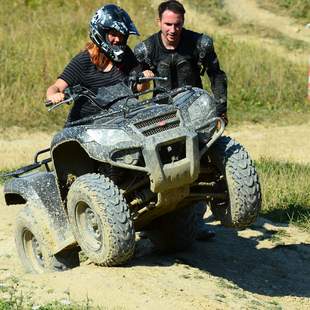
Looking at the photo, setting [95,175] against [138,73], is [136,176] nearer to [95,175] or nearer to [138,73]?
[95,175]

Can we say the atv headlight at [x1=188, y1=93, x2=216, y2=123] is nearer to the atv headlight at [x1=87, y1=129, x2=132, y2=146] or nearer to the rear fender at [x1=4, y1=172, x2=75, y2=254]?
the atv headlight at [x1=87, y1=129, x2=132, y2=146]

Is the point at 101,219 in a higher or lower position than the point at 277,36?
higher

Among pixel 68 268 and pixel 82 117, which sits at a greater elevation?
pixel 82 117

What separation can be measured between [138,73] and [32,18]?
534 inches

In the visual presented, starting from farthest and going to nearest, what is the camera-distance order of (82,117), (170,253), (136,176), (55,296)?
(170,253)
(82,117)
(136,176)
(55,296)

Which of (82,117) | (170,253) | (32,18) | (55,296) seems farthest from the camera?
(32,18)

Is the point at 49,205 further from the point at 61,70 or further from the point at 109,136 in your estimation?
the point at 61,70

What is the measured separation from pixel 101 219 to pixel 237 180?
1014mm

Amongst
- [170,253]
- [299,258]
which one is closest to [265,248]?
[299,258]

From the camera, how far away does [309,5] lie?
85.2 ft

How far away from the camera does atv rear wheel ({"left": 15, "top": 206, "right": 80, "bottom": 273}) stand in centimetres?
709

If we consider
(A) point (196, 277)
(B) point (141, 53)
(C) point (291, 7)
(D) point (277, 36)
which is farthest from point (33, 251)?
(C) point (291, 7)

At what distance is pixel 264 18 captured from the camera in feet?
82.5

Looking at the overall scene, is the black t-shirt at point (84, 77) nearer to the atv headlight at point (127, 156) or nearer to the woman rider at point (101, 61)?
the woman rider at point (101, 61)
